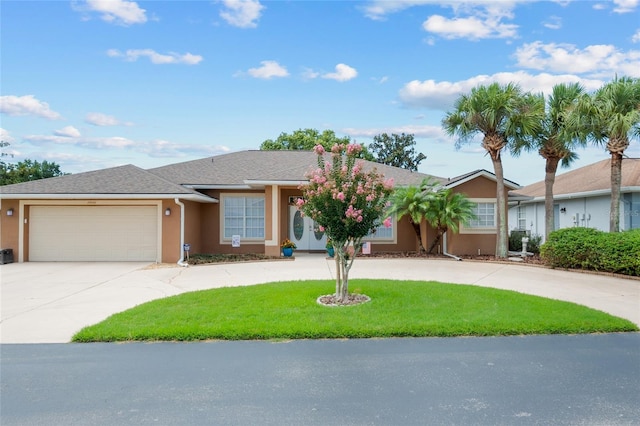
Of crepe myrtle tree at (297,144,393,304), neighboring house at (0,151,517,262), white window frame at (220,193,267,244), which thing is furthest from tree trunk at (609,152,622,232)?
white window frame at (220,193,267,244)

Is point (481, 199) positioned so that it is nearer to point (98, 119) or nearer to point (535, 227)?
point (535, 227)

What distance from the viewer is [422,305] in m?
7.77

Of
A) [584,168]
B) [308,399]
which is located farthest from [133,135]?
[584,168]

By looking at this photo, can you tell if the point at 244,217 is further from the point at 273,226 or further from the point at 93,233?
the point at 93,233

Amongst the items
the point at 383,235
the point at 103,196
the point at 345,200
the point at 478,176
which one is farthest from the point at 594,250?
the point at 103,196

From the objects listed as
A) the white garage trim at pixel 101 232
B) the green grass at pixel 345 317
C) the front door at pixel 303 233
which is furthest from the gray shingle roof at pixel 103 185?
the green grass at pixel 345 317

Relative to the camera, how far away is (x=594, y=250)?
12.0 meters

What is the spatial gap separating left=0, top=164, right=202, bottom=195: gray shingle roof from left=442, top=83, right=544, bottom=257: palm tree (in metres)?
10.1

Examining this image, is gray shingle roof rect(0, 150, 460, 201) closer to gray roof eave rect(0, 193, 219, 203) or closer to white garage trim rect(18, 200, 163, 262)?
gray roof eave rect(0, 193, 219, 203)

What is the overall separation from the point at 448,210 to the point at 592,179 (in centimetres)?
929

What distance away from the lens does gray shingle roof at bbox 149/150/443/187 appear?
16.8 m

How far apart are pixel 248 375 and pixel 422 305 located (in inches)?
160

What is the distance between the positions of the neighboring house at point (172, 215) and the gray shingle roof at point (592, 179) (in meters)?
4.40

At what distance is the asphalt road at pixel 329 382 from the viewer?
148 inches
